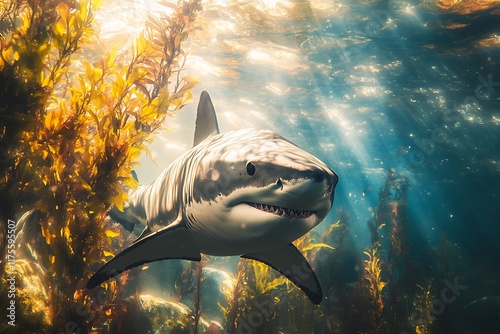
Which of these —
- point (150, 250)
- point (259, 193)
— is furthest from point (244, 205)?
point (150, 250)

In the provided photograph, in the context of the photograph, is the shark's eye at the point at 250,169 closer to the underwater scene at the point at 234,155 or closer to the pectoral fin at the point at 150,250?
the underwater scene at the point at 234,155

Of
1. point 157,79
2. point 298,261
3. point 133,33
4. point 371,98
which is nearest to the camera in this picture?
point 298,261

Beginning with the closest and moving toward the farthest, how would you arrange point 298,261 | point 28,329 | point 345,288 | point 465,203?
point 28,329
point 298,261
point 345,288
point 465,203

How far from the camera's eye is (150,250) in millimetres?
3188

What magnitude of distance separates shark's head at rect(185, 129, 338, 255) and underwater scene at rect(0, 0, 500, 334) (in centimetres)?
2

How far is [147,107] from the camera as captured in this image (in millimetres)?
4434

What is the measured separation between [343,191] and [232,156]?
173ft

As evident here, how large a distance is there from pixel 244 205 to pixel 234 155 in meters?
0.55

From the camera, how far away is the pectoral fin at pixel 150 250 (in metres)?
3.01

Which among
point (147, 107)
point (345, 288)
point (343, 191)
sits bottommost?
point (343, 191)

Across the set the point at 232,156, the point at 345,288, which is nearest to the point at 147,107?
the point at 232,156

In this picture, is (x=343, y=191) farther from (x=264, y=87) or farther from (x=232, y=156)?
(x=232, y=156)

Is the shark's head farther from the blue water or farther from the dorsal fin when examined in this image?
the blue water

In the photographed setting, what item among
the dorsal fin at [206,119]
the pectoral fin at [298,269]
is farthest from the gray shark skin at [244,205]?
the dorsal fin at [206,119]
